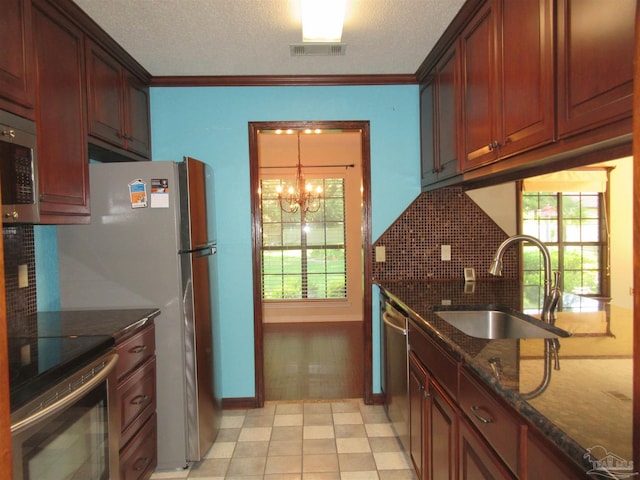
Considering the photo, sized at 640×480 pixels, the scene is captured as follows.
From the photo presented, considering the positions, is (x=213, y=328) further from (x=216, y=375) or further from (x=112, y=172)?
(x=112, y=172)

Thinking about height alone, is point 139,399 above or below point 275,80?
below

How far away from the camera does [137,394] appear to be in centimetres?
207

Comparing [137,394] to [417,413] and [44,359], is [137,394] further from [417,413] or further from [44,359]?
[417,413]

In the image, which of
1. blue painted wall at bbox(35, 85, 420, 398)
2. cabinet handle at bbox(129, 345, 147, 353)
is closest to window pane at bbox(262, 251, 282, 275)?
blue painted wall at bbox(35, 85, 420, 398)

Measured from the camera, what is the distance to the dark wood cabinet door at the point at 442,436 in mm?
1518

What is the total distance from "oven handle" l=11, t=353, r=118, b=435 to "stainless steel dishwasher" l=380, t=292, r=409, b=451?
4.74 ft

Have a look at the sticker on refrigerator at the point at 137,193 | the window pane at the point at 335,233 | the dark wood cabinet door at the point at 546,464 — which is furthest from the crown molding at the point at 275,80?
the window pane at the point at 335,233

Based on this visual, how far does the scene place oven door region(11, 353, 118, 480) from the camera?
1229mm

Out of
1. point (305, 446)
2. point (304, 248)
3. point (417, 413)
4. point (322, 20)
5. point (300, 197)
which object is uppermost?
point (322, 20)

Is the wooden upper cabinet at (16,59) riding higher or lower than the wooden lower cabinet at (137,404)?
higher

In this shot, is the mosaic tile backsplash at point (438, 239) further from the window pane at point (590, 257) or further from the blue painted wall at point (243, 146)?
the window pane at point (590, 257)

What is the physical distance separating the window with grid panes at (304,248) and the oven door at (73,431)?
Result: 425 centimetres

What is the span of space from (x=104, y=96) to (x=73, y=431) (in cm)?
178

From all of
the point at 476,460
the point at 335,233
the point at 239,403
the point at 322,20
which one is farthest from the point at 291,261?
the point at 476,460
